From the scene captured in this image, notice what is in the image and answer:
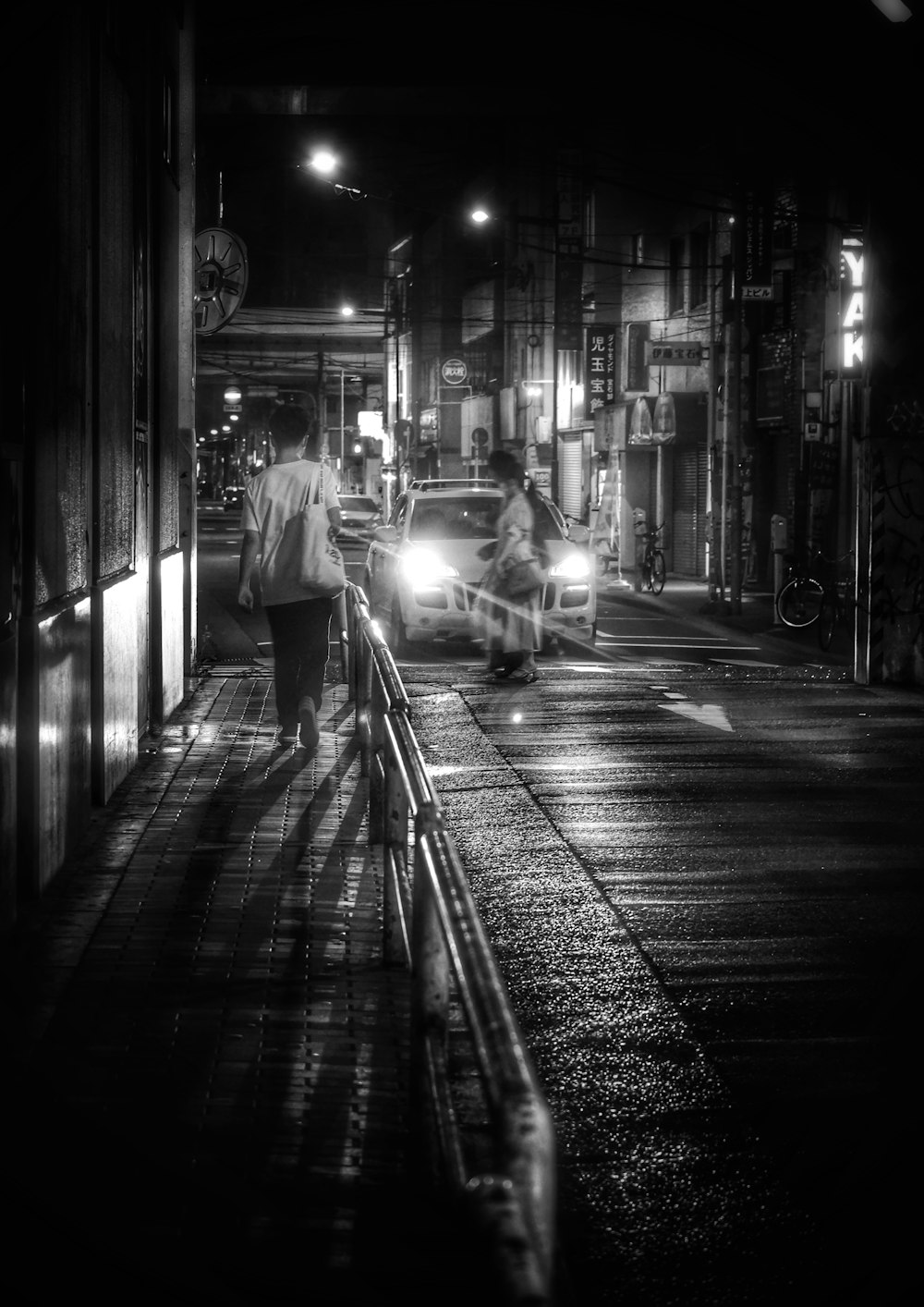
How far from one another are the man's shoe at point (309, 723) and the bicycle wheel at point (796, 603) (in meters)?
13.9

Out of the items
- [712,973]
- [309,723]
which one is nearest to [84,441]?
[309,723]

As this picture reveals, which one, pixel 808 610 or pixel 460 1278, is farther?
pixel 808 610

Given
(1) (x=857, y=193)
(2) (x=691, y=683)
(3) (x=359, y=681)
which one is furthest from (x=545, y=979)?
(1) (x=857, y=193)

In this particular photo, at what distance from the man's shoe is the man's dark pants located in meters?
0.05

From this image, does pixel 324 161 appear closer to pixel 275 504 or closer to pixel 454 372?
pixel 275 504

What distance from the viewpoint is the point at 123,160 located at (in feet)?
32.1

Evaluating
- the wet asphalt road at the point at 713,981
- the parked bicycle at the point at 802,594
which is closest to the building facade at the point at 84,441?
the wet asphalt road at the point at 713,981

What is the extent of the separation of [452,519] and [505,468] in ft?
17.5

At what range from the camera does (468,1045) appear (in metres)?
5.15

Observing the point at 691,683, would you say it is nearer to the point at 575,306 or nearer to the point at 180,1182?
the point at 180,1182

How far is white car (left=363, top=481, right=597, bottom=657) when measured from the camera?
59.3 ft

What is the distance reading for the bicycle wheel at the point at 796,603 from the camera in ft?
76.0

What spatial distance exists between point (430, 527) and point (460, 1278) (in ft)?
53.2

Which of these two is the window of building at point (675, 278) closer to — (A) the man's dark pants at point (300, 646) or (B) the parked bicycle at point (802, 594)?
(B) the parked bicycle at point (802, 594)
